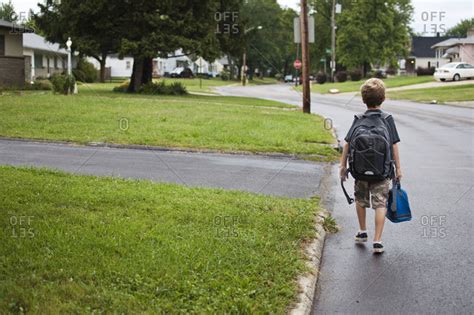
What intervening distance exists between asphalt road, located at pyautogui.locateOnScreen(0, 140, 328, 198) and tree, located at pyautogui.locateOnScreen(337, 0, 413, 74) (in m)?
65.4

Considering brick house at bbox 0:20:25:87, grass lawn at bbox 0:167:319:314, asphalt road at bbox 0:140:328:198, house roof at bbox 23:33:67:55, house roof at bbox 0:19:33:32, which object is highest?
house roof at bbox 23:33:67:55

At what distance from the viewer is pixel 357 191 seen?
664cm

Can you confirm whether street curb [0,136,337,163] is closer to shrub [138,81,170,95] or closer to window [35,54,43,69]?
shrub [138,81,170,95]

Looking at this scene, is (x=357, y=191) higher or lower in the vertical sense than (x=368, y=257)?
higher

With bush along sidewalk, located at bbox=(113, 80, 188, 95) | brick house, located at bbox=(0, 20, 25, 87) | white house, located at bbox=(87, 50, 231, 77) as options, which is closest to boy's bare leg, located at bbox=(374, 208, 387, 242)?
bush along sidewalk, located at bbox=(113, 80, 188, 95)

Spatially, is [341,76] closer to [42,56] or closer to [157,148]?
[42,56]

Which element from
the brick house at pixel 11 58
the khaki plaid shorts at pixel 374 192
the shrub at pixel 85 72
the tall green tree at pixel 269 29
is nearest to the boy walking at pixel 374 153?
the khaki plaid shorts at pixel 374 192

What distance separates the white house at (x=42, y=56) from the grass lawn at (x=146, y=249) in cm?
4318

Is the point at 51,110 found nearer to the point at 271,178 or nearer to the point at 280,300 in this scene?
the point at 271,178

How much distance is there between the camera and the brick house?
3466 cm

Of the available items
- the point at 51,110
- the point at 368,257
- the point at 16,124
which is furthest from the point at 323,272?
the point at 51,110

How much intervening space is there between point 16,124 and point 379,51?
66612 mm

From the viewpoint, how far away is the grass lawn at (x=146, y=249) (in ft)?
14.9

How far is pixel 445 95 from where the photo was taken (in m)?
39.4
